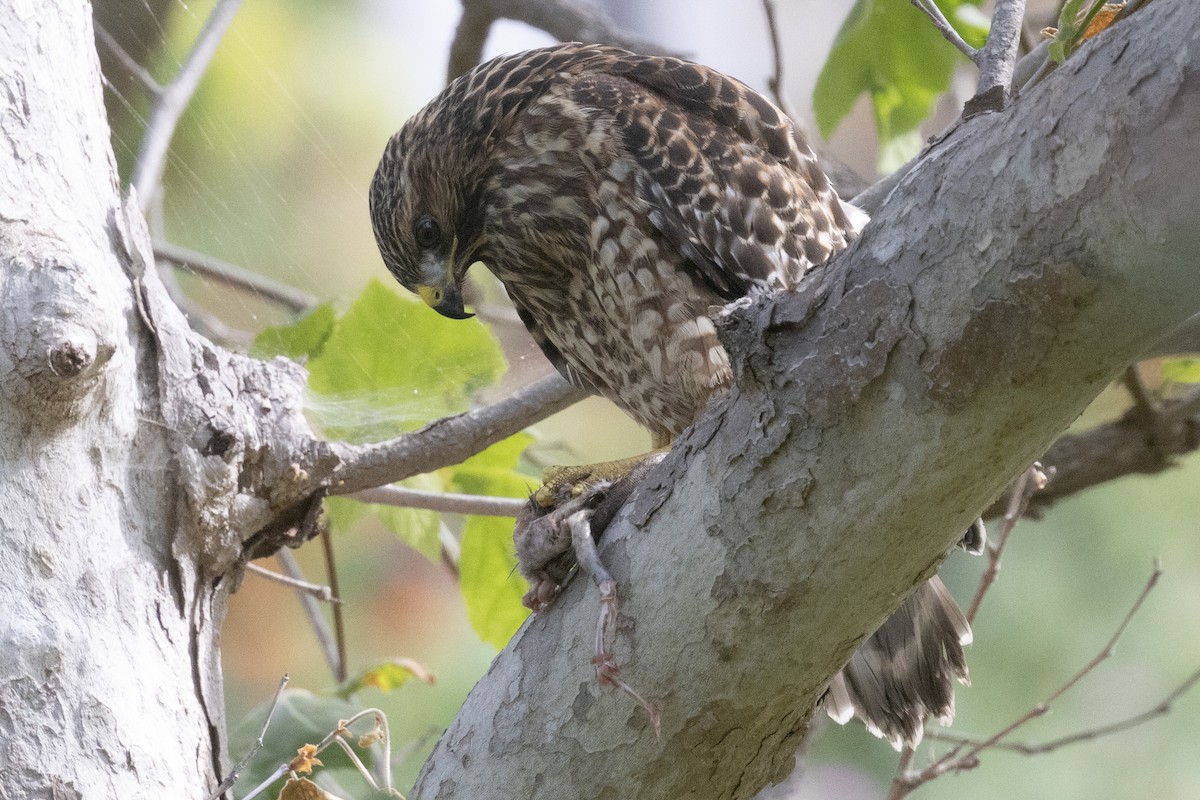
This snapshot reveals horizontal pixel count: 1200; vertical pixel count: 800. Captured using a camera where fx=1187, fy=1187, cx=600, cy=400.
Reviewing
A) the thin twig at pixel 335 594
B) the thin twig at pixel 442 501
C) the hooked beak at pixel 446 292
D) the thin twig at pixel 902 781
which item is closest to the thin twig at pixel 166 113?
the hooked beak at pixel 446 292

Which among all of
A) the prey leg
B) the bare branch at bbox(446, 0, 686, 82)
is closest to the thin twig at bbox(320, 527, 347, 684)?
the prey leg

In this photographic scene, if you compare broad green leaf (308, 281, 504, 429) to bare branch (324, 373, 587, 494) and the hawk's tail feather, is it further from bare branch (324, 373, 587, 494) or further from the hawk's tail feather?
the hawk's tail feather

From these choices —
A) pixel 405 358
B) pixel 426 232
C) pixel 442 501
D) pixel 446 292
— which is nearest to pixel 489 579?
pixel 442 501

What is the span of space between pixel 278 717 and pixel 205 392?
0.68 meters

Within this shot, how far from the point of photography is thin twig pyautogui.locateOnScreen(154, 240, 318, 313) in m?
2.84

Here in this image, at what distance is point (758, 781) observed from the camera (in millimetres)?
1532

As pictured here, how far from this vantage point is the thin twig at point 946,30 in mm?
1599

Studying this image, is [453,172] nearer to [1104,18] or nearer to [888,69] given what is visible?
[888,69]

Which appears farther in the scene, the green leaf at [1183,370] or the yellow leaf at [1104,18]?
the green leaf at [1183,370]

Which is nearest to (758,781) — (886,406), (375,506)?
(886,406)

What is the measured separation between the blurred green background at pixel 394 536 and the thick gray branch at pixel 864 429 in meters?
0.84

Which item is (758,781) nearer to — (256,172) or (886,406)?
(886,406)

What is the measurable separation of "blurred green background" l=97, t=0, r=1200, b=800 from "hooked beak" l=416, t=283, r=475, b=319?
0.14 m

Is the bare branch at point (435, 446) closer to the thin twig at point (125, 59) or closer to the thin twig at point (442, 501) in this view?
the thin twig at point (442, 501)
